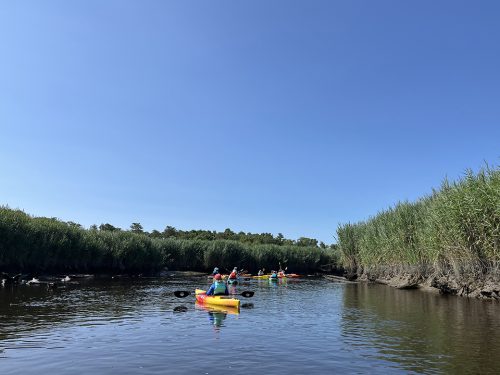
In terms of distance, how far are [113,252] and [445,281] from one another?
4138 centimetres

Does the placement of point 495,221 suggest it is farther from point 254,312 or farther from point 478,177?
point 254,312

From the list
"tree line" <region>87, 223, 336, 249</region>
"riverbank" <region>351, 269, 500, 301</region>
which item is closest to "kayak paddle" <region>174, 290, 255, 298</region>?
"riverbank" <region>351, 269, 500, 301</region>

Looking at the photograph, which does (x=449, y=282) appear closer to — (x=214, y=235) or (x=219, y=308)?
(x=219, y=308)

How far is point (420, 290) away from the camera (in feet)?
131

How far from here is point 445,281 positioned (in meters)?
35.4

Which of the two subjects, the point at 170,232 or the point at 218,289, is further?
the point at 170,232

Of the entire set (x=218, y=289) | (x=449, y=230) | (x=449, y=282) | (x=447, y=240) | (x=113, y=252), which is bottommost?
(x=218, y=289)

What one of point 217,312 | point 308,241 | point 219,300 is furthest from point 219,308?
point 308,241

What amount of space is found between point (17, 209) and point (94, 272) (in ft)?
42.2

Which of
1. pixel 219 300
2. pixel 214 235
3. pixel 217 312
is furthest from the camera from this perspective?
pixel 214 235

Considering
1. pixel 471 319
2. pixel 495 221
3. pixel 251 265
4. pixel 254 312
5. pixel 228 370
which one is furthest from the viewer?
pixel 251 265

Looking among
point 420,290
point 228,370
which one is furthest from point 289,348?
point 420,290

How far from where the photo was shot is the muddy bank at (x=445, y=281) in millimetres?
29683

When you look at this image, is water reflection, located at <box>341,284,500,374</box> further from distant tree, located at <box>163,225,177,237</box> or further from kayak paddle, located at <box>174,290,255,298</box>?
distant tree, located at <box>163,225,177,237</box>
